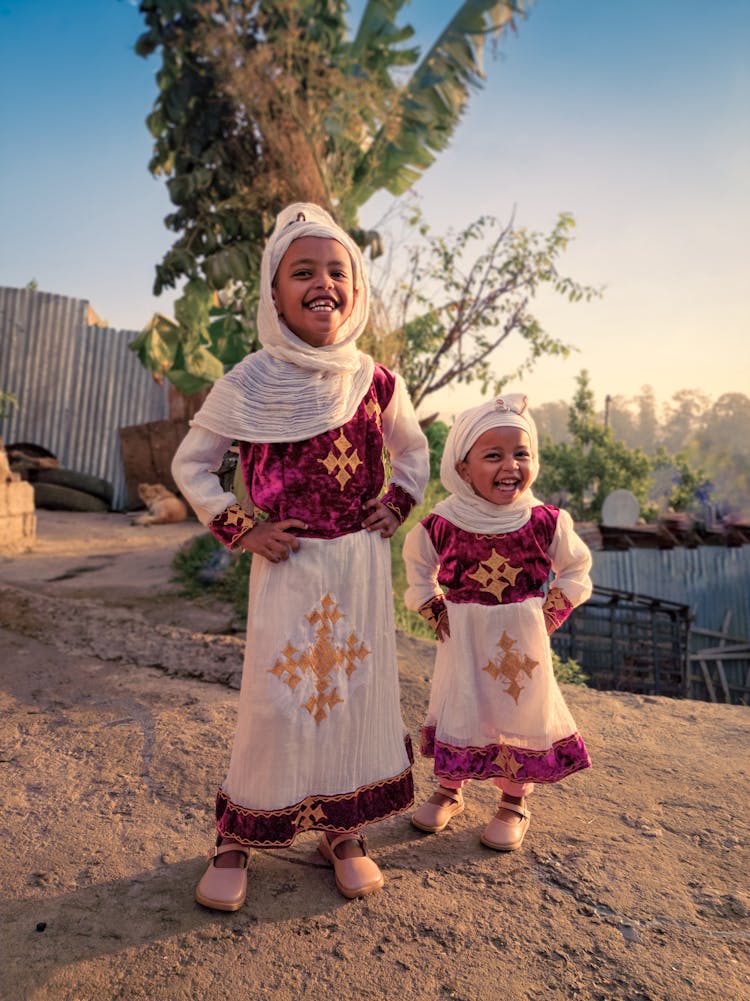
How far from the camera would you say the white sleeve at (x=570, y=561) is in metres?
2.50

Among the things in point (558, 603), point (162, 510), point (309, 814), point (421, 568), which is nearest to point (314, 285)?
point (421, 568)

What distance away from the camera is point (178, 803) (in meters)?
2.61

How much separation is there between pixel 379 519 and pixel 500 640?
0.62 metres

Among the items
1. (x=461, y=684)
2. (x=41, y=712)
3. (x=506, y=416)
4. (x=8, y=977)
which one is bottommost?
(x=8, y=977)

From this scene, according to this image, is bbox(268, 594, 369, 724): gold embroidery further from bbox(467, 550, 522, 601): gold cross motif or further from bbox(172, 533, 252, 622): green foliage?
bbox(172, 533, 252, 622): green foliage

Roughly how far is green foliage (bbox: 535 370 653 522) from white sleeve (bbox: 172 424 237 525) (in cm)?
1450

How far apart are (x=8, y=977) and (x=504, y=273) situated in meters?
9.29

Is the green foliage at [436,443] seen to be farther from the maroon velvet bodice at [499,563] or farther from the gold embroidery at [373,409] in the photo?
the gold embroidery at [373,409]

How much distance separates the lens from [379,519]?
2.18 m

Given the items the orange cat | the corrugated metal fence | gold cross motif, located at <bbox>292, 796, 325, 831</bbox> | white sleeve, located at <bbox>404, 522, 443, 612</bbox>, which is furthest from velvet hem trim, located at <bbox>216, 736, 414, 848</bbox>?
the corrugated metal fence

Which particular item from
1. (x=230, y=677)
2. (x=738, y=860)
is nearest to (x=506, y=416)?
(x=738, y=860)

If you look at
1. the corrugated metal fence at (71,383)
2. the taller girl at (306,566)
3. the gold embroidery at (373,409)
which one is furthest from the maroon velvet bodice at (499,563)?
the corrugated metal fence at (71,383)

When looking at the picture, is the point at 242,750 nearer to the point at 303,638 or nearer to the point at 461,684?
the point at 303,638

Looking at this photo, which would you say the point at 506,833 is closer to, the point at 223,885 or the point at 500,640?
the point at 500,640
